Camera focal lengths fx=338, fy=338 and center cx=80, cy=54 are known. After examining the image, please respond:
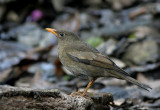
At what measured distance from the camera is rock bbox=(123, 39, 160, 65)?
305 inches

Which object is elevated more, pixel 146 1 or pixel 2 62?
pixel 146 1

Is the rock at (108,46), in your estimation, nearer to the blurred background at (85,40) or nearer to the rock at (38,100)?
the blurred background at (85,40)

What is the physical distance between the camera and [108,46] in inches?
329

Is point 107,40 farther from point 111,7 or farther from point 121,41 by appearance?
point 111,7

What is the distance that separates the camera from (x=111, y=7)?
11.3 m

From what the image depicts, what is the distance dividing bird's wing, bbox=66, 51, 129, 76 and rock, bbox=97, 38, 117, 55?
281cm

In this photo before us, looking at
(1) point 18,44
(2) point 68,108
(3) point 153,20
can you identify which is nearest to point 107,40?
(3) point 153,20

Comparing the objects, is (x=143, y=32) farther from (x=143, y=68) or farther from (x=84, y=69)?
(x=84, y=69)

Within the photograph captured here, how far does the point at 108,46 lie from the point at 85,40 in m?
1.09

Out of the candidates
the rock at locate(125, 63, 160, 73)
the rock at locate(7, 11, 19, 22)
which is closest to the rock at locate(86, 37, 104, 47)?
the rock at locate(125, 63, 160, 73)

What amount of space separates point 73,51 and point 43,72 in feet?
9.19

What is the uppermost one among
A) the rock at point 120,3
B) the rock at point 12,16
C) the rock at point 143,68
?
the rock at point 120,3

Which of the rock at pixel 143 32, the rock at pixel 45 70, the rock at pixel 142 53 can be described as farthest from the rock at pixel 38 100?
the rock at pixel 143 32

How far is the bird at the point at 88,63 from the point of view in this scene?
15.9 ft
